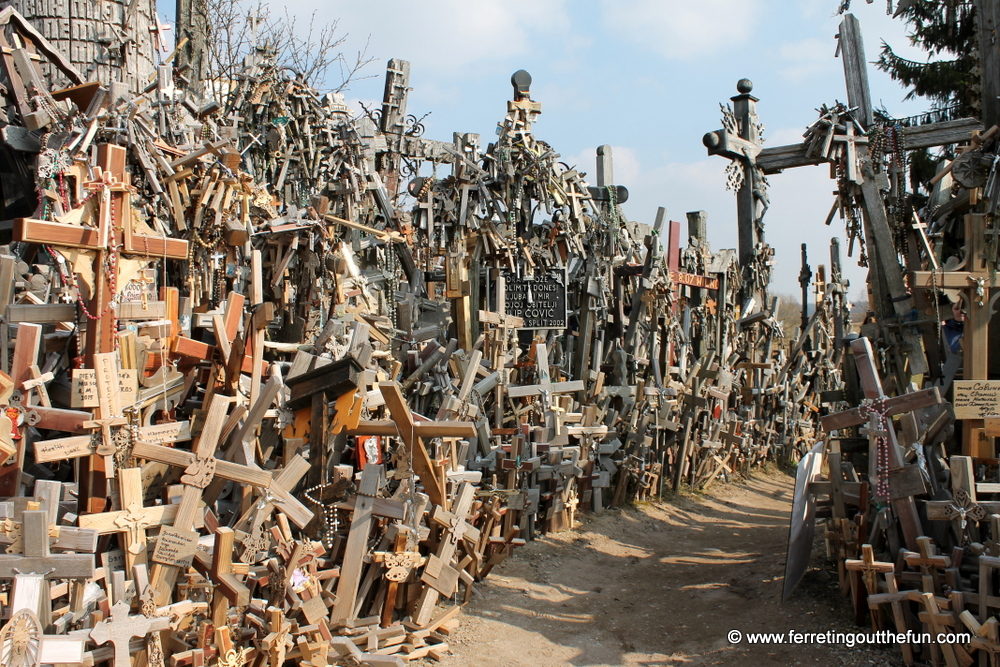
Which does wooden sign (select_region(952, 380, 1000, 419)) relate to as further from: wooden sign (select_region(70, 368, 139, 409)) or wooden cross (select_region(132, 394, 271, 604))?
wooden sign (select_region(70, 368, 139, 409))

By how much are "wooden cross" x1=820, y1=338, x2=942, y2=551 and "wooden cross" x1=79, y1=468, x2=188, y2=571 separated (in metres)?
4.42

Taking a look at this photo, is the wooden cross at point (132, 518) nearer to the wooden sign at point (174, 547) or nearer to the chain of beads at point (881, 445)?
the wooden sign at point (174, 547)

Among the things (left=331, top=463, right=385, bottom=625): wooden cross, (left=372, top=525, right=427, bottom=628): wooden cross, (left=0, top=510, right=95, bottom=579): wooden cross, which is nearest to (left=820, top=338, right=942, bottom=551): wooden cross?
(left=372, top=525, right=427, bottom=628): wooden cross

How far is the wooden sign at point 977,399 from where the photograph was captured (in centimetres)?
535

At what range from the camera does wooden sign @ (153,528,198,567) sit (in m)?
4.24

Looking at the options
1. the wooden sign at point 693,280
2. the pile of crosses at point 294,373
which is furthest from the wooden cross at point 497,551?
the wooden sign at point 693,280

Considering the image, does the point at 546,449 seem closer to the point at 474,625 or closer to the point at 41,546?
the point at 474,625

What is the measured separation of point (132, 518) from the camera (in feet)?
13.9

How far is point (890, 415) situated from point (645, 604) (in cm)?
250

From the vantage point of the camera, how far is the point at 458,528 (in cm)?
578

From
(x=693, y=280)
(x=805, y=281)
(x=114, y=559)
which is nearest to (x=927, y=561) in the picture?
(x=114, y=559)

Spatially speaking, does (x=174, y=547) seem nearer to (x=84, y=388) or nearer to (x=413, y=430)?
(x=84, y=388)

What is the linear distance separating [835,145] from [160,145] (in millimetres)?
5818

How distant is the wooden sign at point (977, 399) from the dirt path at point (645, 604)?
161 cm
